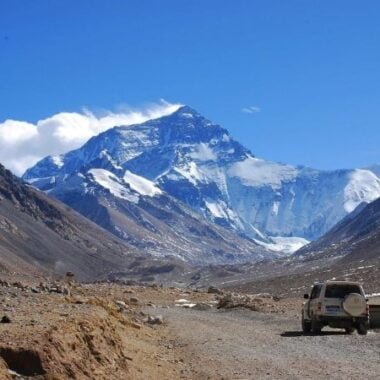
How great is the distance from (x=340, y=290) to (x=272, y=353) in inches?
318

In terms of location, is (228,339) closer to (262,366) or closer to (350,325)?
(350,325)

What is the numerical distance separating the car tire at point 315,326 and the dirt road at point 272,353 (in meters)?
0.32

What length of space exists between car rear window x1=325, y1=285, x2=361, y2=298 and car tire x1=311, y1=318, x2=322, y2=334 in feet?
3.78

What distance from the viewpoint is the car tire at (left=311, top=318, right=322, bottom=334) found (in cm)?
3193

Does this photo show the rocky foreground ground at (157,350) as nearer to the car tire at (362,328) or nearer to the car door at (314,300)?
the car tire at (362,328)

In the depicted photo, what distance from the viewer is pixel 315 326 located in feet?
105

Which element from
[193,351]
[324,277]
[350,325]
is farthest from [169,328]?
[324,277]

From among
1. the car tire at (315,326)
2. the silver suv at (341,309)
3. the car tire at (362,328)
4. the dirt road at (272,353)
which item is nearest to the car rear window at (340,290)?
the silver suv at (341,309)

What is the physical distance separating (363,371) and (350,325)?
11.9 metres

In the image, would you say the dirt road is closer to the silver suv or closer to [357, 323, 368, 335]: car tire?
[357, 323, 368, 335]: car tire

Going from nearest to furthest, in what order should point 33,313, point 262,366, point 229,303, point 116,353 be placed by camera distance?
point 116,353
point 33,313
point 262,366
point 229,303

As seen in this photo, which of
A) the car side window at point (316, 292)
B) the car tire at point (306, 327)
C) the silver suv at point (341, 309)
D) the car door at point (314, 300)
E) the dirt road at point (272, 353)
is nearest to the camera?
the dirt road at point (272, 353)

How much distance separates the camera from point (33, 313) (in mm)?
19391

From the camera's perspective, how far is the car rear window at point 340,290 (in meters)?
31.9
